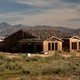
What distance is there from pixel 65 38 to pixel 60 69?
31.0m

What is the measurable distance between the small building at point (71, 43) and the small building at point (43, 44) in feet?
6.70

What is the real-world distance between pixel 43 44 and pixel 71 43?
697 cm

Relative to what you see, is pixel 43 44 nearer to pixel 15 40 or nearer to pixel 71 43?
pixel 71 43

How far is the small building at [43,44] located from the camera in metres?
51.0

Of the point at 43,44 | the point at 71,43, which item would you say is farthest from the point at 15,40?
the point at 71,43

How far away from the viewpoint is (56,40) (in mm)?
52656

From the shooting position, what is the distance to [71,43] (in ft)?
181

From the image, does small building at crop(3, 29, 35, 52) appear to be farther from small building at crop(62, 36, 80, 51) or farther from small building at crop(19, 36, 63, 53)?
small building at crop(62, 36, 80, 51)

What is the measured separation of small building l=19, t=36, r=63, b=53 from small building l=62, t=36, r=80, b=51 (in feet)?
6.70

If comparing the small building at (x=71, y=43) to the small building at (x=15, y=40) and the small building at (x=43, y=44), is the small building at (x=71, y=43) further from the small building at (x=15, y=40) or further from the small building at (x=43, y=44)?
the small building at (x=15, y=40)

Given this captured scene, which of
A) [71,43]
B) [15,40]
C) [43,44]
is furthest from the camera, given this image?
[15,40]

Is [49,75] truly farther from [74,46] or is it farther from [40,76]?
[74,46]

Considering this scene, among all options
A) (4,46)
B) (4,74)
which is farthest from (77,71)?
(4,46)

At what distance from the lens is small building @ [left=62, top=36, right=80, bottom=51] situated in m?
54.8
